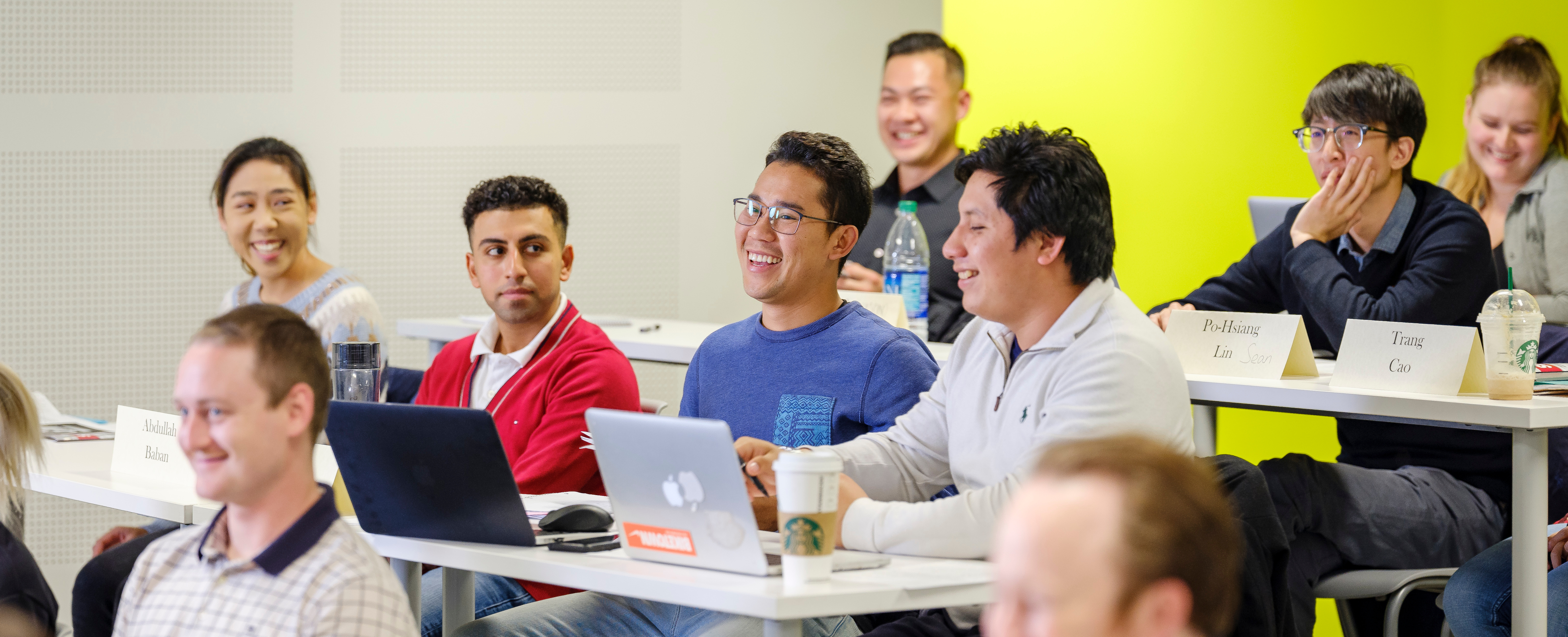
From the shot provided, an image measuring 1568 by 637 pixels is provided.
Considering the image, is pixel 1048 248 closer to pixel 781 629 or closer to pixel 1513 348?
pixel 781 629

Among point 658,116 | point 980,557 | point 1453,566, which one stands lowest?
point 1453,566

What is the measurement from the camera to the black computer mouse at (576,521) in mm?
1800

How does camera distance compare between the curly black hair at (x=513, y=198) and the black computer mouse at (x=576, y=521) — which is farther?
the curly black hair at (x=513, y=198)

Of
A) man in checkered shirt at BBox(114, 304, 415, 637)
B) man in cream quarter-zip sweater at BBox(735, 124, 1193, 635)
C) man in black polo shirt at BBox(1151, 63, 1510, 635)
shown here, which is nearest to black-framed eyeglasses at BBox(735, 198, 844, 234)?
man in cream quarter-zip sweater at BBox(735, 124, 1193, 635)

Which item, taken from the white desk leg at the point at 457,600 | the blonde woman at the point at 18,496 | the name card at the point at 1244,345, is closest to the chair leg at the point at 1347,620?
the name card at the point at 1244,345

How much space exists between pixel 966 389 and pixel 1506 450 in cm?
122

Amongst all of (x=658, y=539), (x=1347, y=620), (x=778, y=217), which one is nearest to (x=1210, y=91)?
(x=1347, y=620)

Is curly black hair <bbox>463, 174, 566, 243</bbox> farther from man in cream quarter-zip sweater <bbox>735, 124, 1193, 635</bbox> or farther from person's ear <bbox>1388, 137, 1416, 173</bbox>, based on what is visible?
person's ear <bbox>1388, 137, 1416, 173</bbox>

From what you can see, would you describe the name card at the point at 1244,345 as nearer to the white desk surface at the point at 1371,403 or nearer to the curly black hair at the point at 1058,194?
the white desk surface at the point at 1371,403

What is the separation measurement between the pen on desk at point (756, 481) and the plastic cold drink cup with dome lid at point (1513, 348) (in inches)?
47.4

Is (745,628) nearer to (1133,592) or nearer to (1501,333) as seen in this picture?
(1133,592)

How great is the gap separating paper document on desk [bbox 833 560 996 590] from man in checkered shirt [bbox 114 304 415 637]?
20.0 inches

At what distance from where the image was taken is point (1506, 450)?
8.37 feet

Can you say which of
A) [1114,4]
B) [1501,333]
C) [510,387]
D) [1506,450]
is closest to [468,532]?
[510,387]
